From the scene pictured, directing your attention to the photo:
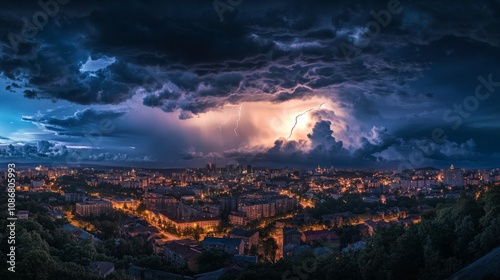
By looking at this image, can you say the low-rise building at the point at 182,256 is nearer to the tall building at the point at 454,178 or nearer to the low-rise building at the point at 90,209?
the low-rise building at the point at 90,209

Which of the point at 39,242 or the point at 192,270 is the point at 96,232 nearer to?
the point at 192,270

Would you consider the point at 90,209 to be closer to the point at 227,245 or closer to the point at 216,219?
the point at 216,219

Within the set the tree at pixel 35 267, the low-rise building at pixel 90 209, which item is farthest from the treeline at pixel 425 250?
the low-rise building at pixel 90 209

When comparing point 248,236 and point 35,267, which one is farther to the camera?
point 248,236

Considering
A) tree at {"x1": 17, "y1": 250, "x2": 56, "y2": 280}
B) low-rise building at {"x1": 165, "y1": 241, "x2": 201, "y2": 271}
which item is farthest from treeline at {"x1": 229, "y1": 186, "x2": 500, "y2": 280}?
low-rise building at {"x1": 165, "y1": 241, "x2": 201, "y2": 271}

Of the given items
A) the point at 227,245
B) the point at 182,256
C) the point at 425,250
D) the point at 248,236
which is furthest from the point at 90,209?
the point at 425,250

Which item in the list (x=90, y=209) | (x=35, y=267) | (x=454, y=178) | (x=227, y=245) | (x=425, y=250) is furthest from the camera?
(x=454, y=178)

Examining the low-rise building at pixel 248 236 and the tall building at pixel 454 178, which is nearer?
the low-rise building at pixel 248 236

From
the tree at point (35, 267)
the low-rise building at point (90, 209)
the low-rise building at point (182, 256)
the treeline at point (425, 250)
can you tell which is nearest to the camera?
the treeline at point (425, 250)

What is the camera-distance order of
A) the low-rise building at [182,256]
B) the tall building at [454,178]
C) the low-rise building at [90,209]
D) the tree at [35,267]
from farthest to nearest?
1. the tall building at [454,178]
2. the low-rise building at [90,209]
3. the low-rise building at [182,256]
4. the tree at [35,267]

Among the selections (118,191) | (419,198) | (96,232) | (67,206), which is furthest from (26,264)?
(118,191)
